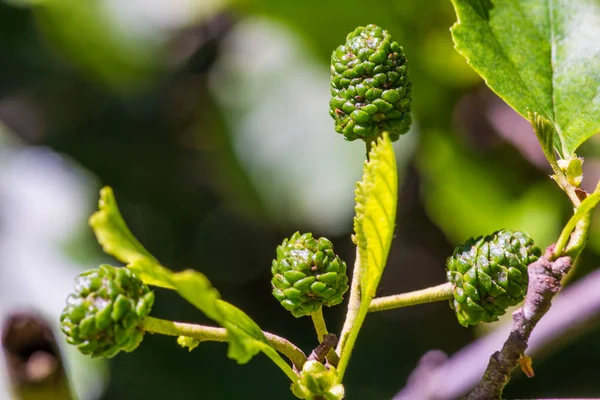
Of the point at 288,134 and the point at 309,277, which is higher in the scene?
the point at 309,277

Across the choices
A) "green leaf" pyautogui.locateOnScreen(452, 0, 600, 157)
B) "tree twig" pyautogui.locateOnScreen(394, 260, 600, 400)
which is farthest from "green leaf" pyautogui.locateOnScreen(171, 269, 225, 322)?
"tree twig" pyautogui.locateOnScreen(394, 260, 600, 400)

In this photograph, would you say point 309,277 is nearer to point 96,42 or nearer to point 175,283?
point 175,283

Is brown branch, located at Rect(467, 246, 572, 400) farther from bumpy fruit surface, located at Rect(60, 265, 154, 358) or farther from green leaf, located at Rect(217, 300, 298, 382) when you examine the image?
bumpy fruit surface, located at Rect(60, 265, 154, 358)

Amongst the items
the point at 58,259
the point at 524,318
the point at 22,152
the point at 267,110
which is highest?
the point at 524,318

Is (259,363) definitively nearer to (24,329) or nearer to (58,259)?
(58,259)

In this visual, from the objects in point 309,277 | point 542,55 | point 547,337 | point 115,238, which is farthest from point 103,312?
point 547,337

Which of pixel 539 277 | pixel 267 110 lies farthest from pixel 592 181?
pixel 539 277
